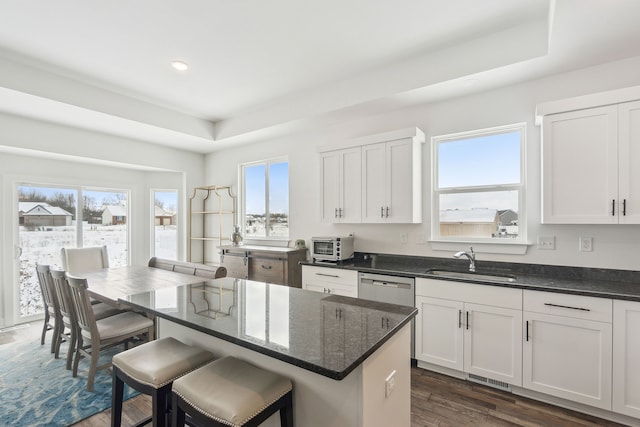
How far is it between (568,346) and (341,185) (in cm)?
241

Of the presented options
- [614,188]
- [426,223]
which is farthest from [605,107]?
[426,223]

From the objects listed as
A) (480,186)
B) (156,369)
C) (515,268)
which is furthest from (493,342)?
(156,369)

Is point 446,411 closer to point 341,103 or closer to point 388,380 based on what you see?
point 388,380

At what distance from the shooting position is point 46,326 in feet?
11.2

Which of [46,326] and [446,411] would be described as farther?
[46,326]

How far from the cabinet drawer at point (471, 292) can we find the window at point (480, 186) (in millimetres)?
667

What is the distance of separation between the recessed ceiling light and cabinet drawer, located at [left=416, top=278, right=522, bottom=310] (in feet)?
9.70

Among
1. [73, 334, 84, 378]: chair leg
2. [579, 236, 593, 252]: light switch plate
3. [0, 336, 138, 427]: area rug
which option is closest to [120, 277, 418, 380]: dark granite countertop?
[0, 336, 138, 427]: area rug

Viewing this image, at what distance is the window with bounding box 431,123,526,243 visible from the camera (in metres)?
2.95

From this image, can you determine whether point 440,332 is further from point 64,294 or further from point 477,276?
point 64,294

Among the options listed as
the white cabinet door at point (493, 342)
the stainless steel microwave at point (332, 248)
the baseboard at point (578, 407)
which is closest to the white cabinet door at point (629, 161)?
the white cabinet door at point (493, 342)

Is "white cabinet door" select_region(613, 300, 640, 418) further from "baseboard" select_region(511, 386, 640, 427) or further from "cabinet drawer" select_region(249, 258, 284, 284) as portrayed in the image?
"cabinet drawer" select_region(249, 258, 284, 284)

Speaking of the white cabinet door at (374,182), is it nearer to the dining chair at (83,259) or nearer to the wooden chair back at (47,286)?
the wooden chair back at (47,286)

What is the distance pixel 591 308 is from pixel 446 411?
122 cm
